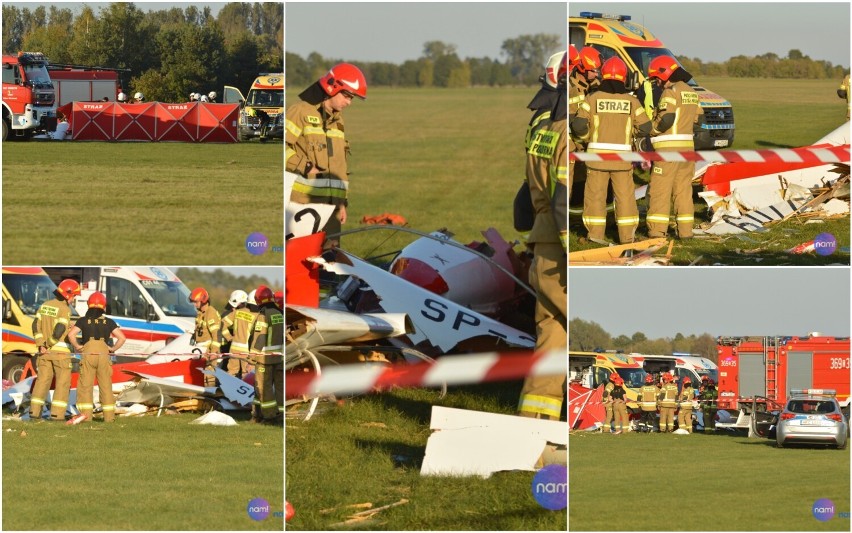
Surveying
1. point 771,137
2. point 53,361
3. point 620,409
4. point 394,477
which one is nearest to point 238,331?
point 53,361

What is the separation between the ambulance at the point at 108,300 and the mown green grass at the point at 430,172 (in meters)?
3.13

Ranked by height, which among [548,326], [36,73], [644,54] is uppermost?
[644,54]

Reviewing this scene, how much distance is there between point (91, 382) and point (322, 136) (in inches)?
99.3

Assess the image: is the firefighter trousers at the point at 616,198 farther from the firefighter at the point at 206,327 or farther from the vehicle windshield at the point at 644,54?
the firefighter at the point at 206,327

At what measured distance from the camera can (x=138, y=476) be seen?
795 centimetres

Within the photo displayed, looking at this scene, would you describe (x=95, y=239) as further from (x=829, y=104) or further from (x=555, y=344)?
(x=829, y=104)

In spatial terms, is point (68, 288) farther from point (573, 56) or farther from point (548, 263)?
point (573, 56)

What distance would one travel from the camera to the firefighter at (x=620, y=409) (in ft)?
25.2

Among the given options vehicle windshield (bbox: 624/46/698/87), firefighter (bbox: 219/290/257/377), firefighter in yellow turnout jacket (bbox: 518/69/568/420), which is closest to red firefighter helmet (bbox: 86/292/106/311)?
firefighter (bbox: 219/290/257/377)

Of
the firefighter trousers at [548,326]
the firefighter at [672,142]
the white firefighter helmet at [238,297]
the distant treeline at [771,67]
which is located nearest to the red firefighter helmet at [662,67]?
the firefighter at [672,142]

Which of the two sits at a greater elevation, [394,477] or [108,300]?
[108,300]

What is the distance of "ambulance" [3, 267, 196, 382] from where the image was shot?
791cm

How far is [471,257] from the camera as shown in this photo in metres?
11.2

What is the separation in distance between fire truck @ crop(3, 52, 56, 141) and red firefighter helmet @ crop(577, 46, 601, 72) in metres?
3.84
